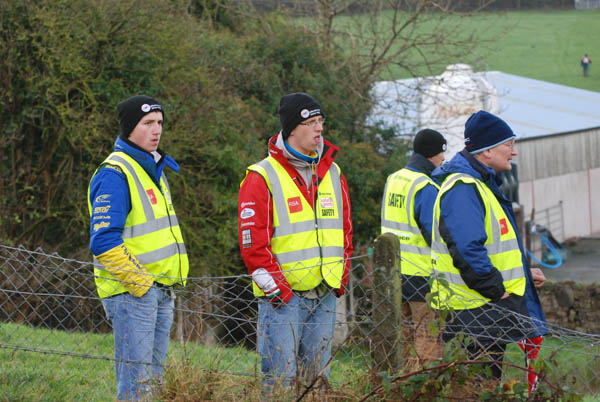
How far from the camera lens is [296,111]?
4512 mm

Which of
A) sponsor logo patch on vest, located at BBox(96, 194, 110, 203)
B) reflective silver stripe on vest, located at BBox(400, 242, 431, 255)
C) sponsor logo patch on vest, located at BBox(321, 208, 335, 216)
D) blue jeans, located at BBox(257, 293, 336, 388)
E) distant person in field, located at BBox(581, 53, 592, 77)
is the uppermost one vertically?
distant person in field, located at BBox(581, 53, 592, 77)

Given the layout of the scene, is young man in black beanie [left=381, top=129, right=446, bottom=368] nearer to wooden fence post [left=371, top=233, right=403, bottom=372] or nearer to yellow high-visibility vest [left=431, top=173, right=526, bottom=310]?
yellow high-visibility vest [left=431, top=173, right=526, bottom=310]

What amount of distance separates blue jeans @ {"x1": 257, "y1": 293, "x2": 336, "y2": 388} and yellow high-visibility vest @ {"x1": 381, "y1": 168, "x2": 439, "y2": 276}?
1.75 meters

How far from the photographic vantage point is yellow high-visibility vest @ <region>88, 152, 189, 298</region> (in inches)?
170

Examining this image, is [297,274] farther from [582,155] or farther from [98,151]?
[582,155]

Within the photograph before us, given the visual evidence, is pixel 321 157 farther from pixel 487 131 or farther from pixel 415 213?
pixel 415 213

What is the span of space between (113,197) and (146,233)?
0.31 metres

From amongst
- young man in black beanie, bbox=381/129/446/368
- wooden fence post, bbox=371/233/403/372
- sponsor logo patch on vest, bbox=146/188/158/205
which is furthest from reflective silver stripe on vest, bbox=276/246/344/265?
young man in black beanie, bbox=381/129/446/368

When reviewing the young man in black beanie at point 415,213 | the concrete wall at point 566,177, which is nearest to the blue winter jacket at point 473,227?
the young man in black beanie at point 415,213

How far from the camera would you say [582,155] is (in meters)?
23.1

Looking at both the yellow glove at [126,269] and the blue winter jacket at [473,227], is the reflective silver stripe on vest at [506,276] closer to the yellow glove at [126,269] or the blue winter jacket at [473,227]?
the blue winter jacket at [473,227]

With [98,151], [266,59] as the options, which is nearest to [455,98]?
[266,59]

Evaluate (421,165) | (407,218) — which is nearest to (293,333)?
(407,218)

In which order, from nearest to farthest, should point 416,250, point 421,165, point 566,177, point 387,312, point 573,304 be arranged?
1. point 387,312
2. point 416,250
3. point 421,165
4. point 573,304
5. point 566,177
